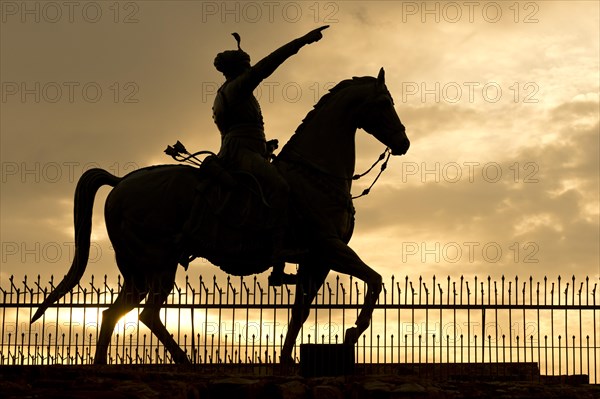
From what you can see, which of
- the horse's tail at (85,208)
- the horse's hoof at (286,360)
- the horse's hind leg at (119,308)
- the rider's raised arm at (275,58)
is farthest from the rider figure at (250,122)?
the horse's hind leg at (119,308)

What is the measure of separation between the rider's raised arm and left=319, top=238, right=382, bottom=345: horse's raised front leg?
2370 mm

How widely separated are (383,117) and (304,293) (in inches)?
103

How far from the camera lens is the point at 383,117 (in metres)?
16.7

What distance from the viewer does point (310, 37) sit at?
53.3ft

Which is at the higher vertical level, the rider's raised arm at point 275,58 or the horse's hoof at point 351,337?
the rider's raised arm at point 275,58

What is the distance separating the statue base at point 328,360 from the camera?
15.8 m

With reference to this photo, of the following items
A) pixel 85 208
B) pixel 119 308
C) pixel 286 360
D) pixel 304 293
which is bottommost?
pixel 286 360

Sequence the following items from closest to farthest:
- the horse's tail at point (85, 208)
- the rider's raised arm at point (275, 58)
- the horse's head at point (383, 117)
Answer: the rider's raised arm at point (275, 58) < the horse's head at point (383, 117) < the horse's tail at point (85, 208)

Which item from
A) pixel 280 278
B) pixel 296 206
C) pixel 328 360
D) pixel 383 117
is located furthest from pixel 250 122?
pixel 328 360

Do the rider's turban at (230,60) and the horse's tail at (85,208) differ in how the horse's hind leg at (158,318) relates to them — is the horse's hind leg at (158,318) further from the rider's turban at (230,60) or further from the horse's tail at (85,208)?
the rider's turban at (230,60)

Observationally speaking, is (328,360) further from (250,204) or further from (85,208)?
(85,208)

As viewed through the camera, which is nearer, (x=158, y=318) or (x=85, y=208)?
(x=158, y=318)

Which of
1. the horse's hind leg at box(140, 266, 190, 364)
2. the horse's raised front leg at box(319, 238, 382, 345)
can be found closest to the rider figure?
the horse's raised front leg at box(319, 238, 382, 345)

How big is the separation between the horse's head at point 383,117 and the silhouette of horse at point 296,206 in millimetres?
14
